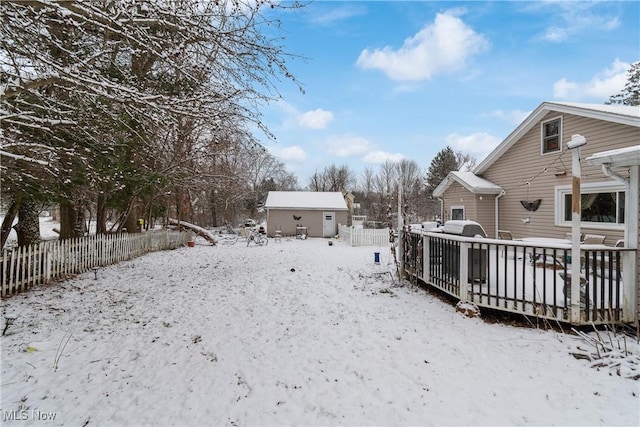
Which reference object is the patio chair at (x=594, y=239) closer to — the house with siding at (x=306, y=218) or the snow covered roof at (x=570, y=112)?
the snow covered roof at (x=570, y=112)

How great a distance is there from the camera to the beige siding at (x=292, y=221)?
838 inches

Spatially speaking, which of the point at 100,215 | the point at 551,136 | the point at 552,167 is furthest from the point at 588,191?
the point at 100,215

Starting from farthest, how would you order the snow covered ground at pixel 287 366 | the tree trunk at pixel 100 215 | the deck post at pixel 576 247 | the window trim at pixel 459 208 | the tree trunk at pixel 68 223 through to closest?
the window trim at pixel 459 208
the tree trunk at pixel 100 215
the tree trunk at pixel 68 223
the deck post at pixel 576 247
the snow covered ground at pixel 287 366

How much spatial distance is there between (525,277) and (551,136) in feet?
20.5

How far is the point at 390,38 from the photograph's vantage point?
29.0 ft

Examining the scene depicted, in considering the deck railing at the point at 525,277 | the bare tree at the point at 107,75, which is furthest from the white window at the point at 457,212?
the bare tree at the point at 107,75

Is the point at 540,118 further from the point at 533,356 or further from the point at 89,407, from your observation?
the point at 89,407

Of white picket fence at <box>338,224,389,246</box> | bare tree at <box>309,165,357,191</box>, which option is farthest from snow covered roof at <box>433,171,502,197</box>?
bare tree at <box>309,165,357,191</box>

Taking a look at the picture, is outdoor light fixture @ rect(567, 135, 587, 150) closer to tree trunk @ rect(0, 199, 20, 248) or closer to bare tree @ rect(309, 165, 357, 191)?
tree trunk @ rect(0, 199, 20, 248)

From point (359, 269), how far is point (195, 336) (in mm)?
5346

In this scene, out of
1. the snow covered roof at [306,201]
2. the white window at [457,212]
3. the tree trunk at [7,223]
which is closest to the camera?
the tree trunk at [7,223]

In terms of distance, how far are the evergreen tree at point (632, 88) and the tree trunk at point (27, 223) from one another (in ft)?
94.5

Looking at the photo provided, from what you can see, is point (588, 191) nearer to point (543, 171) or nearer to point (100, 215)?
point (543, 171)

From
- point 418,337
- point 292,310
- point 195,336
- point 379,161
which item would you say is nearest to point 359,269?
point 292,310
